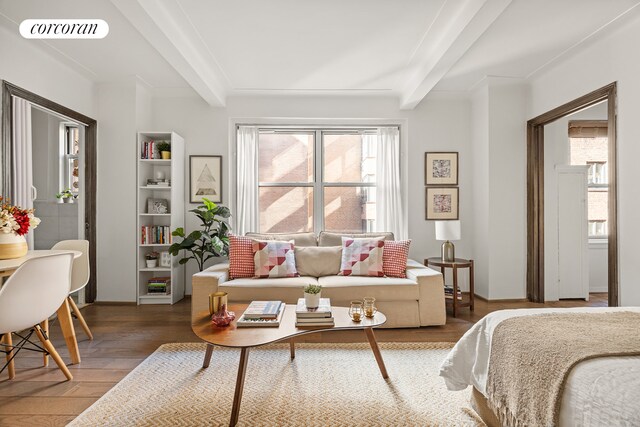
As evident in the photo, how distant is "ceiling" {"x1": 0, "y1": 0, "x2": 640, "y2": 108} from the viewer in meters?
2.77

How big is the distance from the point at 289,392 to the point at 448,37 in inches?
114

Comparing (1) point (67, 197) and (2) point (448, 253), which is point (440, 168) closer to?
(2) point (448, 253)

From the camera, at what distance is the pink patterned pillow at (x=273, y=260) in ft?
12.3

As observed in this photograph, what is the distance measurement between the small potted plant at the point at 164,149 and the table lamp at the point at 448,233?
10.7 feet

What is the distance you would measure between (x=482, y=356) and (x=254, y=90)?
390 cm

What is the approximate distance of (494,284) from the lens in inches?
173

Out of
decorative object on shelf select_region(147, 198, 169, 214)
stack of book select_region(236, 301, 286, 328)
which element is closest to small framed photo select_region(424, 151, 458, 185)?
stack of book select_region(236, 301, 286, 328)

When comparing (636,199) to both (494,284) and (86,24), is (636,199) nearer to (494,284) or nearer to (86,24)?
(494,284)

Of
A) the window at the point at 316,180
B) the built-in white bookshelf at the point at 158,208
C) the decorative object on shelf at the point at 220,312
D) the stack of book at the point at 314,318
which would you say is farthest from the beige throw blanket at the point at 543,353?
the built-in white bookshelf at the point at 158,208

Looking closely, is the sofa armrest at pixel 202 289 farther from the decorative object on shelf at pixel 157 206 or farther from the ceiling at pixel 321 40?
the ceiling at pixel 321 40

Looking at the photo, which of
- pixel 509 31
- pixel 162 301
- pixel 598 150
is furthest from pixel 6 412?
pixel 598 150

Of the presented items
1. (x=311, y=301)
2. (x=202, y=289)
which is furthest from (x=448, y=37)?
(x=202, y=289)

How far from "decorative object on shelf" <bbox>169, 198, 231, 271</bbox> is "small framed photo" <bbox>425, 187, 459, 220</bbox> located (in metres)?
2.56

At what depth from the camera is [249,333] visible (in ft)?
7.07
